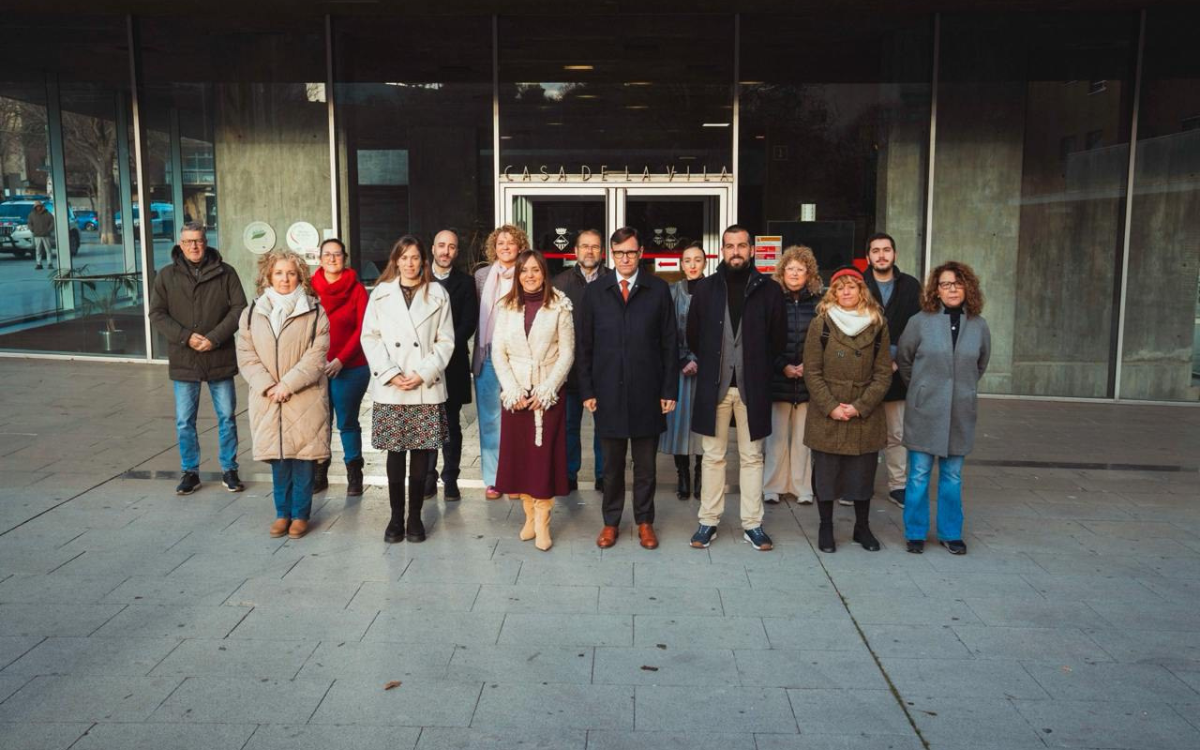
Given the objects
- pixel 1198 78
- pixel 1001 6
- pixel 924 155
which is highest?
pixel 1001 6

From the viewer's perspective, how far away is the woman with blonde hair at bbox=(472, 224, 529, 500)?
22.5 ft

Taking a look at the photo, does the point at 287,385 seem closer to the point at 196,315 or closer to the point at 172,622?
the point at 196,315

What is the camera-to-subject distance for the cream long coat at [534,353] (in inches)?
241

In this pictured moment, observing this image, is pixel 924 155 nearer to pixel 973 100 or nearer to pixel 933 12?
pixel 973 100

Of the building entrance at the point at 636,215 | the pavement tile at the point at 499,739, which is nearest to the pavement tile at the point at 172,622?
the pavement tile at the point at 499,739

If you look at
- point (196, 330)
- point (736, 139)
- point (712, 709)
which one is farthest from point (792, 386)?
point (736, 139)

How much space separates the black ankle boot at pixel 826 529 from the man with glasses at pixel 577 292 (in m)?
1.39

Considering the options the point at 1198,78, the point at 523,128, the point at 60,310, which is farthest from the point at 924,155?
the point at 60,310

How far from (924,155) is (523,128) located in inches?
180

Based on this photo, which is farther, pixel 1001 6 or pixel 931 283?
pixel 1001 6

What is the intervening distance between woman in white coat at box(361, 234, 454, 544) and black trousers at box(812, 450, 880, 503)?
2212 millimetres

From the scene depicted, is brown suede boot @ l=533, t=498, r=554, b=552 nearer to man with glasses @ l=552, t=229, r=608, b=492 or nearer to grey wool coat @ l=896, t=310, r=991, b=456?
man with glasses @ l=552, t=229, r=608, b=492

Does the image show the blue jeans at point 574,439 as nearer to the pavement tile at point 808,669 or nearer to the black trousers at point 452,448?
the black trousers at point 452,448

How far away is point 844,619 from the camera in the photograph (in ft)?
16.4
